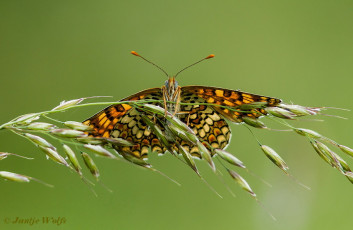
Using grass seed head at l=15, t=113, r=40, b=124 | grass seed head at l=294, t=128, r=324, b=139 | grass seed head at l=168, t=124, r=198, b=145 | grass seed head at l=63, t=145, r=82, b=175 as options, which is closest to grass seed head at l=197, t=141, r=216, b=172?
grass seed head at l=168, t=124, r=198, b=145

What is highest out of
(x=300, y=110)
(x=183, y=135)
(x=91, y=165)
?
(x=300, y=110)

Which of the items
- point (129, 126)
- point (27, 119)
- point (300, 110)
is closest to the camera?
point (27, 119)

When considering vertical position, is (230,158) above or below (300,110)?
below

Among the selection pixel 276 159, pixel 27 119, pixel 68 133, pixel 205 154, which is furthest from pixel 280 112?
pixel 27 119

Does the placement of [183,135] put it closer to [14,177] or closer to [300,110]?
[300,110]

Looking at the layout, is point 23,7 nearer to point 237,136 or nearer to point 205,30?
point 205,30

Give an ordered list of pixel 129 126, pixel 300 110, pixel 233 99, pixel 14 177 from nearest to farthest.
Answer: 1. pixel 14 177
2. pixel 300 110
3. pixel 233 99
4. pixel 129 126

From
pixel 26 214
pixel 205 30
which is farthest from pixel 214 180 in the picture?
pixel 205 30

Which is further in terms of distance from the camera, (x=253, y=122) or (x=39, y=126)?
(x=253, y=122)
